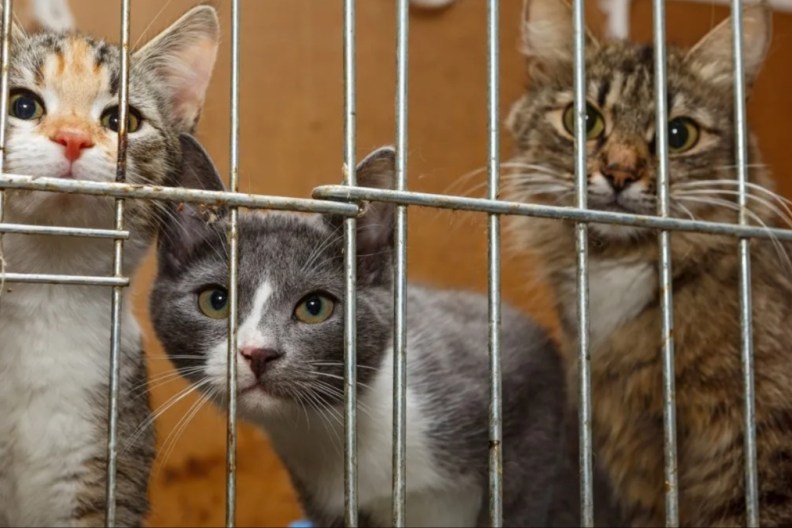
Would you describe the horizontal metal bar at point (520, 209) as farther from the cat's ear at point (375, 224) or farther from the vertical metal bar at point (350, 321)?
the cat's ear at point (375, 224)

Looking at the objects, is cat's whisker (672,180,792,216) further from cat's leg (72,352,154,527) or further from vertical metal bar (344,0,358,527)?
cat's leg (72,352,154,527)

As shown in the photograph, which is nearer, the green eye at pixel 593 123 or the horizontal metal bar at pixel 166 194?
the horizontal metal bar at pixel 166 194

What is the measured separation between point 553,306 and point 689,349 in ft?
0.83

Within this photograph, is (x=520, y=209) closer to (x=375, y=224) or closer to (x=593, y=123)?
(x=375, y=224)

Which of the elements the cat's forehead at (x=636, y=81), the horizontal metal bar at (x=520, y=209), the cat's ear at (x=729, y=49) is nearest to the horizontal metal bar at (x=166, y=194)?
Answer: the horizontal metal bar at (x=520, y=209)

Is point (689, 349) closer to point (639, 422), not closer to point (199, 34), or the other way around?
point (639, 422)

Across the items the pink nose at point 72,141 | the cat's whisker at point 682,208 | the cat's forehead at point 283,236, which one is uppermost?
the pink nose at point 72,141

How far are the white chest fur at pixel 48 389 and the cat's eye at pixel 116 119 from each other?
0.16m

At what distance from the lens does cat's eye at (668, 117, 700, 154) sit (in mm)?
1517

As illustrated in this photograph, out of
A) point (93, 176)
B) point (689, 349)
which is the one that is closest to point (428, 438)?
point (689, 349)

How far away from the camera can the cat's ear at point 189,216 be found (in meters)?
1.15

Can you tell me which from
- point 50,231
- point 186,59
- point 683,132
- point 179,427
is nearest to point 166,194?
point 50,231

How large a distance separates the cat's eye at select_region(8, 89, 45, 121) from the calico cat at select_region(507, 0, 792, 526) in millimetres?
775

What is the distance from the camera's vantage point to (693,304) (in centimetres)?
146
